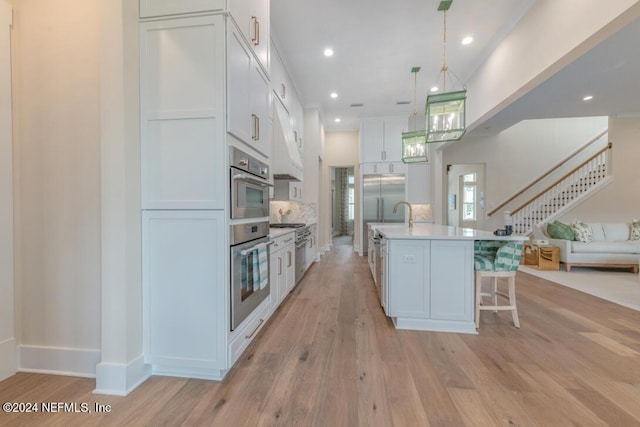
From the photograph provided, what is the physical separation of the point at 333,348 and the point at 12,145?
2.71 metres

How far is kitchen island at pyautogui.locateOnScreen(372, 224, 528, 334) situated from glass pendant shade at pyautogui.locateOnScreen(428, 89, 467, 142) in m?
1.12

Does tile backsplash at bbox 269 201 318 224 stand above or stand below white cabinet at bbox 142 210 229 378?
above

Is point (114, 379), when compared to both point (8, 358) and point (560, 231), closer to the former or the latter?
point (8, 358)

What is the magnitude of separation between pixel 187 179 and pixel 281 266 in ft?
5.33

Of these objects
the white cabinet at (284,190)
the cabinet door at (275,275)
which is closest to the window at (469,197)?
the white cabinet at (284,190)

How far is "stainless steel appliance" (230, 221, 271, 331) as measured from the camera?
180 cm

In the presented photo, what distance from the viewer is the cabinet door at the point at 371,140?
6695 millimetres

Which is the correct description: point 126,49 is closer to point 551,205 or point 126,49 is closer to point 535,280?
point 535,280

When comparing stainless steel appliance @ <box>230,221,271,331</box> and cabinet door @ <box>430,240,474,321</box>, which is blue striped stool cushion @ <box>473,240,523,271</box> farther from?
stainless steel appliance @ <box>230,221,271,331</box>

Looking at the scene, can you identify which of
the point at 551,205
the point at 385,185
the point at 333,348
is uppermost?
the point at 385,185

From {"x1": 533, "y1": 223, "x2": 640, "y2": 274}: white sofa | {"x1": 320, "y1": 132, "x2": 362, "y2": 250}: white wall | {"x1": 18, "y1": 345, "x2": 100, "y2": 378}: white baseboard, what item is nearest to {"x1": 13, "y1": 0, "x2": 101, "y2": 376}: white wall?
{"x1": 18, "y1": 345, "x2": 100, "y2": 378}: white baseboard

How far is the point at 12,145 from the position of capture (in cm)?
179

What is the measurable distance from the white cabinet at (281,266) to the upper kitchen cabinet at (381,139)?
3.96m

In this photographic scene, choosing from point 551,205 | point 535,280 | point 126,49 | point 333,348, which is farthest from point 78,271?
point 551,205
